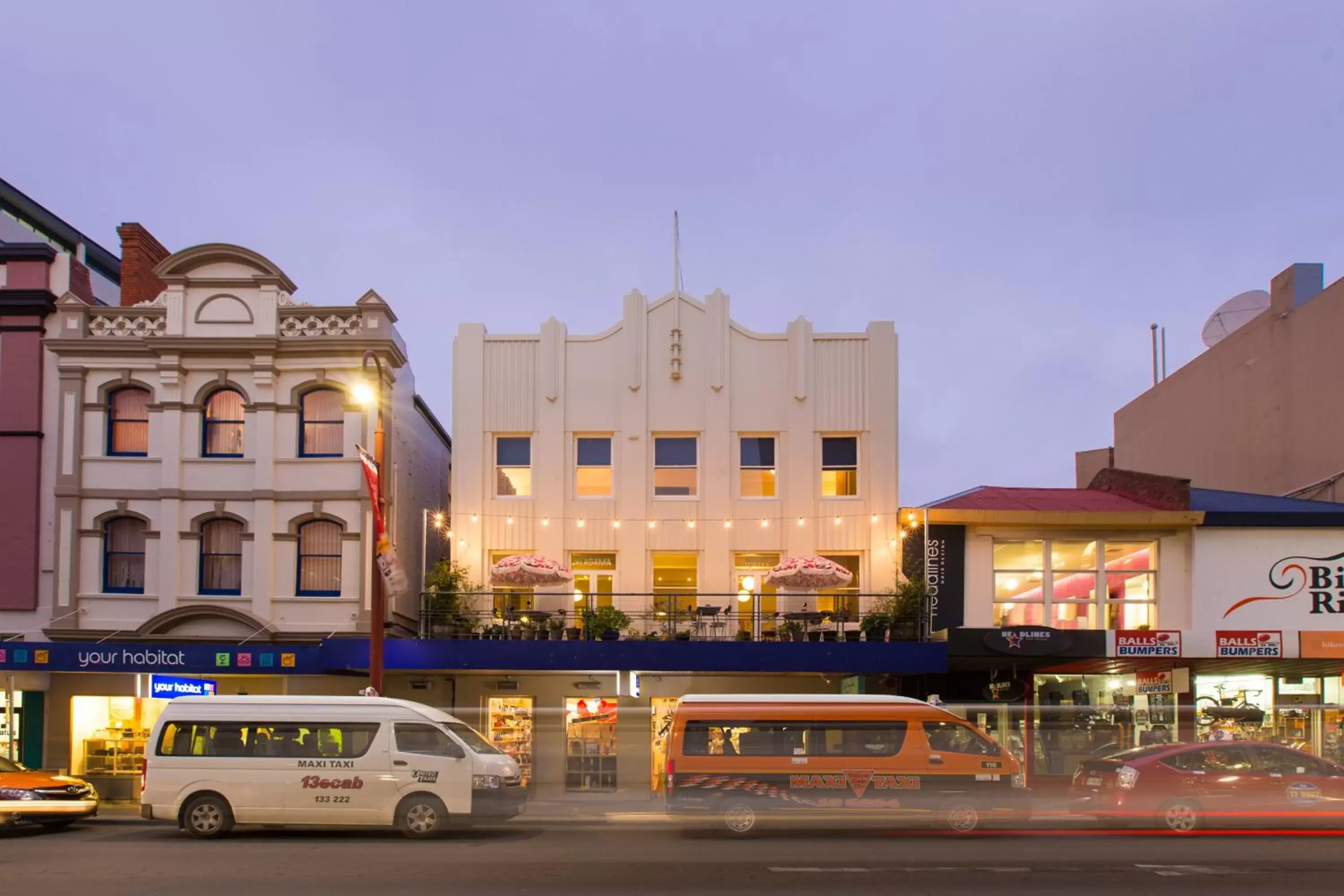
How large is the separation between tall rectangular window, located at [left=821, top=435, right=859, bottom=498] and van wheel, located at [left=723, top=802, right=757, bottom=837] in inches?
407

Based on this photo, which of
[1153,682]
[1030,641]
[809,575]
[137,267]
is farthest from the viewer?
[137,267]

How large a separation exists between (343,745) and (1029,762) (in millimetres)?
14307

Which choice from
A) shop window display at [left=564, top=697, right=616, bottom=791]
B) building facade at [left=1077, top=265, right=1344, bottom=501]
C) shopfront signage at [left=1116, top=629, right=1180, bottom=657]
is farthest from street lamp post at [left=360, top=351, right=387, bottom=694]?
building facade at [left=1077, top=265, right=1344, bottom=501]

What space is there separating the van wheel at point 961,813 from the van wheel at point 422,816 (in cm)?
730

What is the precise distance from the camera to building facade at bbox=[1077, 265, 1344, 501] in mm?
32875

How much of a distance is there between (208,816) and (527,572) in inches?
322

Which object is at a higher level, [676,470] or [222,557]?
[676,470]

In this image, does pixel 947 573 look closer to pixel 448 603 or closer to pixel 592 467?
pixel 592 467

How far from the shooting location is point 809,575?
965 inches

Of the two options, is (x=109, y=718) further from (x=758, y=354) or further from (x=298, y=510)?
(x=758, y=354)

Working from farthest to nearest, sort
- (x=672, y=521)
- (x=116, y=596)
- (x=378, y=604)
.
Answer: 1. (x=672, y=521)
2. (x=116, y=596)
3. (x=378, y=604)

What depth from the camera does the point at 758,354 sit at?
27938 mm

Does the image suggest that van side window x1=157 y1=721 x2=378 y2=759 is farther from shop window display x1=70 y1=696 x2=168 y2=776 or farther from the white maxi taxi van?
shop window display x1=70 y1=696 x2=168 y2=776

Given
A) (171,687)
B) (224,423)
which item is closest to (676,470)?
(224,423)
